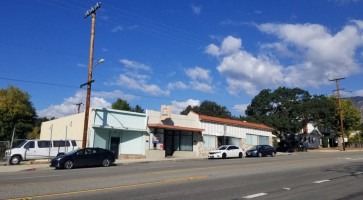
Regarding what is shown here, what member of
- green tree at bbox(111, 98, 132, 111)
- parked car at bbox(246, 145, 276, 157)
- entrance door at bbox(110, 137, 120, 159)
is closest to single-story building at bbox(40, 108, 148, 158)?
entrance door at bbox(110, 137, 120, 159)

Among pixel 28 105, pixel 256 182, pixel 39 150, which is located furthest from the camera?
pixel 28 105

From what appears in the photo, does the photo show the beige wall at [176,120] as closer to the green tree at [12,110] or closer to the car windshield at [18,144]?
the car windshield at [18,144]

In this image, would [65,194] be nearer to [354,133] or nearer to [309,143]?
[309,143]

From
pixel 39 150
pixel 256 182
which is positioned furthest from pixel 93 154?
pixel 256 182

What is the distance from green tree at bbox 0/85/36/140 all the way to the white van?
843 inches

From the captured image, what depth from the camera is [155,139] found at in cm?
3067

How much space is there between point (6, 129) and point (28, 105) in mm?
5601

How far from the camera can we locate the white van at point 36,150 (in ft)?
76.5

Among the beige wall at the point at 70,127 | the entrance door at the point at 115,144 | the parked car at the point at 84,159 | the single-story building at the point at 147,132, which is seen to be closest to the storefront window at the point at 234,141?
the single-story building at the point at 147,132

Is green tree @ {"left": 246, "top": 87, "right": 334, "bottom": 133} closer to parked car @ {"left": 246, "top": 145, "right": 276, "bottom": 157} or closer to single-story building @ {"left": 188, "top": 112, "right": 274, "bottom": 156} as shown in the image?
single-story building @ {"left": 188, "top": 112, "right": 274, "bottom": 156}

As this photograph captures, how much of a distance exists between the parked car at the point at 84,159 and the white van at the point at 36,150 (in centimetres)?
525

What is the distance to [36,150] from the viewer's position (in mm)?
24234

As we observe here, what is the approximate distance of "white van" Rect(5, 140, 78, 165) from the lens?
23306mm

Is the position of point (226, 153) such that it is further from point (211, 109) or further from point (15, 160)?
point (211, 109)
